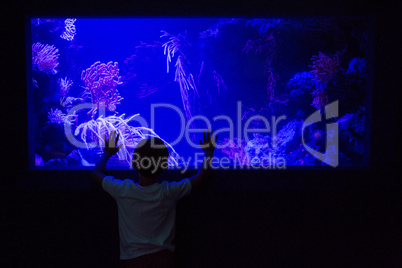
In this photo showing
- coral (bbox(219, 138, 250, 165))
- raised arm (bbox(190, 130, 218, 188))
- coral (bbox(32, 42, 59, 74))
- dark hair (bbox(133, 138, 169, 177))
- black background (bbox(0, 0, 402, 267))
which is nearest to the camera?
dark hair (bbox(133, 138, 169, 177))

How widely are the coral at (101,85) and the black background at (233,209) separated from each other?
1.57ft

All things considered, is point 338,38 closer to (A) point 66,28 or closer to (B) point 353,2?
(B) point 353,2

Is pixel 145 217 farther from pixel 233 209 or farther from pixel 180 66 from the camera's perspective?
pixel 180 66

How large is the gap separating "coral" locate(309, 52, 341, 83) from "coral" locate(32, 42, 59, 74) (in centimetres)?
229

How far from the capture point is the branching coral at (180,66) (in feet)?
7.97

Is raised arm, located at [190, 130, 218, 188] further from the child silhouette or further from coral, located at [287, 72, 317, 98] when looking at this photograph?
coral, located at [287, 72, 317, 98]

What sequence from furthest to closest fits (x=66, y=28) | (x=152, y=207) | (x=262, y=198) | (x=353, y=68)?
(x=66, y=28) < (x=353, y=68) < (x=262, y=198) < (x=152, y=207)

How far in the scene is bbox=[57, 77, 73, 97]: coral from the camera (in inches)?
92.0

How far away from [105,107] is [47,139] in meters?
0.58

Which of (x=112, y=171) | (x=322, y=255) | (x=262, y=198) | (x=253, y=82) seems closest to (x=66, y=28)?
(x=112, y=171)

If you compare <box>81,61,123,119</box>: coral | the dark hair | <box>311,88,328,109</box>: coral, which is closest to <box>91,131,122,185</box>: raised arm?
the dark hair

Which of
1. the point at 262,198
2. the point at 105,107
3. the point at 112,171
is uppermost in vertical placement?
the point at 105,107

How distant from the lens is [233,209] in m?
2.04

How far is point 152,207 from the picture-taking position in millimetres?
1526
